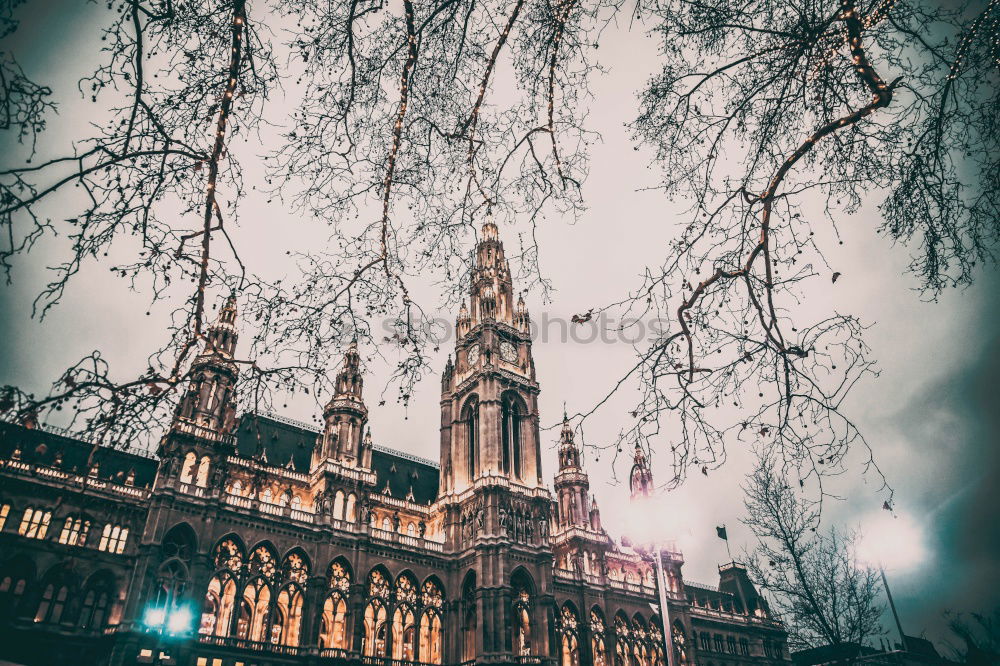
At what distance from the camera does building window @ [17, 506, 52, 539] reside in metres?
29.3

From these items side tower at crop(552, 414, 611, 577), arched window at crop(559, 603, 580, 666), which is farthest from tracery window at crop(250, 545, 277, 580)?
side tower at crop(552, 414, 611, 577)

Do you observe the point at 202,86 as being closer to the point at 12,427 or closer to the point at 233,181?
the point at 233,181

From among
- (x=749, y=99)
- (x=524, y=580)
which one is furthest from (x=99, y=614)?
(x=749, y=99)

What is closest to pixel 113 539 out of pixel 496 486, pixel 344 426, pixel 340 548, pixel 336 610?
pixel 340 548

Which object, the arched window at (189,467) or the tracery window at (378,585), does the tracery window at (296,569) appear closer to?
the tracery window at (378,585)

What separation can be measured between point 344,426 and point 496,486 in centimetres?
1186

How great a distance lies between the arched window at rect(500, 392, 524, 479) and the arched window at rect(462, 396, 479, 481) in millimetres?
2141

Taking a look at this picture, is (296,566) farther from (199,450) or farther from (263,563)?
(199,450)

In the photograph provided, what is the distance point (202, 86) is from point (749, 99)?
18.2ft

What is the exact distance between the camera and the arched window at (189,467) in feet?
109

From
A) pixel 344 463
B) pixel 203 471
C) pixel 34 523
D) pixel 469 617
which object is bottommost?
pixel 469 617

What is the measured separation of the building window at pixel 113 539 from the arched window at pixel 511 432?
24.8m

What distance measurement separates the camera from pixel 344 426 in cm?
4162

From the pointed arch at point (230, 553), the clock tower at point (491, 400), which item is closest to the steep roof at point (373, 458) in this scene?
the clock tower at point (491, 400)
